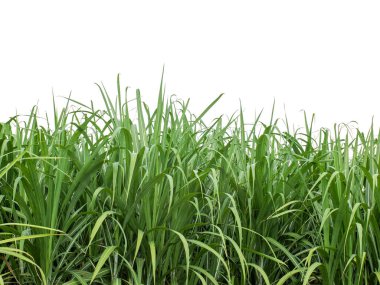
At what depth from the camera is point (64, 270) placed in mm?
2477

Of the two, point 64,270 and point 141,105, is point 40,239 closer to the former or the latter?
point 64,270

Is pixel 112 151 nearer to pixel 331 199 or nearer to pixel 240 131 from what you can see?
pixel 240 131

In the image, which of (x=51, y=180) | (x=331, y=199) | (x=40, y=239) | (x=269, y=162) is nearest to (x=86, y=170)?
(x=51, y=180)

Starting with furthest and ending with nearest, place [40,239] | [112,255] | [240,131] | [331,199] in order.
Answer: [240,131]
[331,199]
[112,255]
[40,239]

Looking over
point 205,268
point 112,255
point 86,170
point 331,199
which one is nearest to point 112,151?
point 86,170

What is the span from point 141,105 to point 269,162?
0.67 m

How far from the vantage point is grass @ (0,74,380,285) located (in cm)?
243

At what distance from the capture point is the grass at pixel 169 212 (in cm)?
243

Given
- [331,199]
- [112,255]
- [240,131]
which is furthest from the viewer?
[240,131]

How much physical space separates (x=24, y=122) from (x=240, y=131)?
3.88ft

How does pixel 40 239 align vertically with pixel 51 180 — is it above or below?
below

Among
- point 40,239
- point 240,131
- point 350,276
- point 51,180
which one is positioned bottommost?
point 350,276

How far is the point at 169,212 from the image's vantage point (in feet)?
8.14

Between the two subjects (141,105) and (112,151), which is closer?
(112,151)
